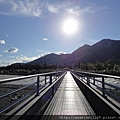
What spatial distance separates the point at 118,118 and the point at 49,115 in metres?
2.61

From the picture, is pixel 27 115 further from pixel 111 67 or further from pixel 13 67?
pixel 13 67

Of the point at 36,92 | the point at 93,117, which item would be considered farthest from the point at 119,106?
the point at 36,92

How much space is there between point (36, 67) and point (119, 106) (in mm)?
176160

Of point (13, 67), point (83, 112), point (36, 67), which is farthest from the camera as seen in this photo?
point (13, 67)

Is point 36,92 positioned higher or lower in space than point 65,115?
higher

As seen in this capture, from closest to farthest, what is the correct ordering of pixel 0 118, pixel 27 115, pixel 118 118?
pixel 0 118 → pixel 118 118 → pixel 27 115

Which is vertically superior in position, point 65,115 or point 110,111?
point 110,111

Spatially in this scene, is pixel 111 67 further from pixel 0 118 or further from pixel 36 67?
pixel 0 118

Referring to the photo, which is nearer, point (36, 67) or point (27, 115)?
point (27, 115)

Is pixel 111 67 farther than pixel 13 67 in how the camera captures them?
No

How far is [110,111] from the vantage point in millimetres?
4871

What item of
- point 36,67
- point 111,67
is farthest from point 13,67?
point 111,67

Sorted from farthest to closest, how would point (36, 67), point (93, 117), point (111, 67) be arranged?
point (36, 67), point (111, 67), point (93, 117)

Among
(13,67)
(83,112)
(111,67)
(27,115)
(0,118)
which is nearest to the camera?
(0,118)
